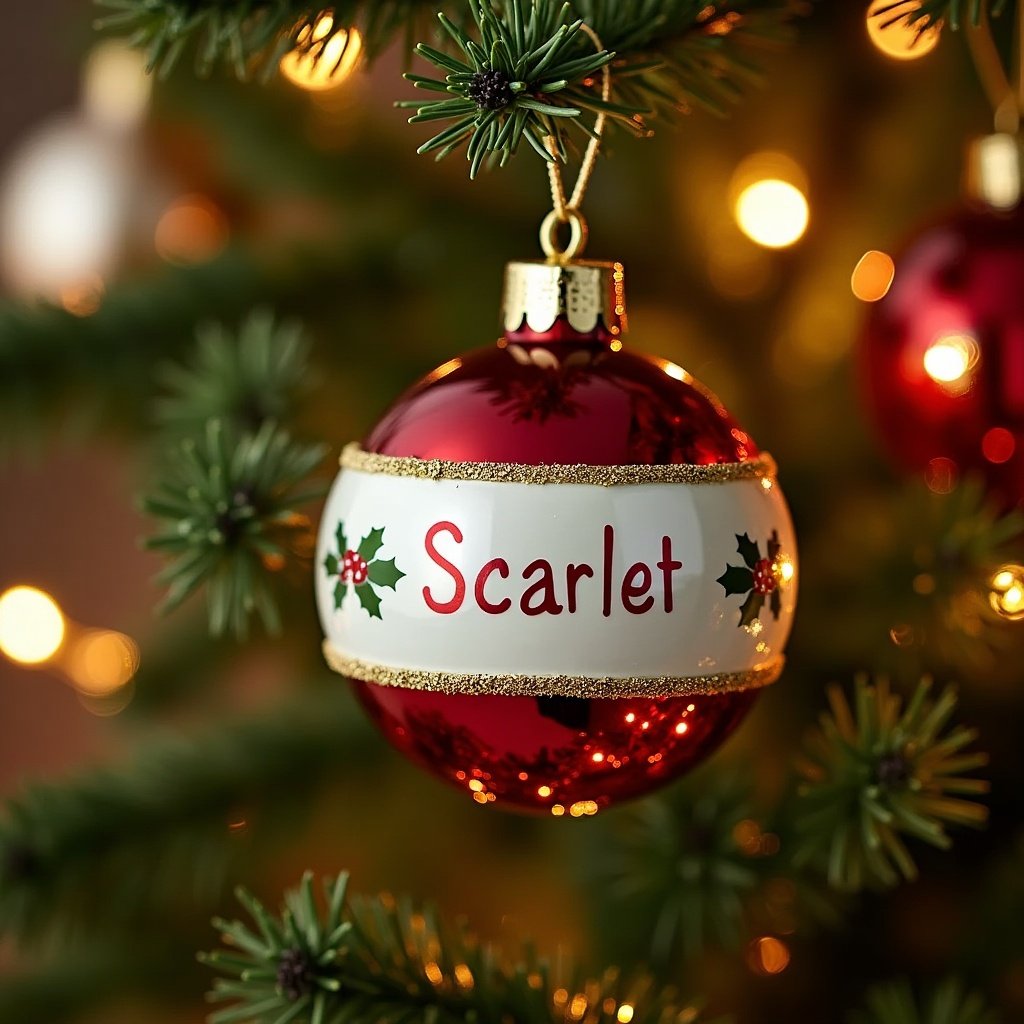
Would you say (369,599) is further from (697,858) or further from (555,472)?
(697,858)

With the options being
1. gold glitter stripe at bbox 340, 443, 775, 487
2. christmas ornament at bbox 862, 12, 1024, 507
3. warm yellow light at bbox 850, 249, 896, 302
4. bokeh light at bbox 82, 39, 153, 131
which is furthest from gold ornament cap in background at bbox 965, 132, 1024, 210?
bokeh light at bbox 82, 39, 153, 131

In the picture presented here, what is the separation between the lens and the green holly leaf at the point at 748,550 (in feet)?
1.49

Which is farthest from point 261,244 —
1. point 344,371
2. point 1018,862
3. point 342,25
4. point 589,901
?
point 1018,862

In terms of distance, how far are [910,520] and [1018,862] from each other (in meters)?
0.20

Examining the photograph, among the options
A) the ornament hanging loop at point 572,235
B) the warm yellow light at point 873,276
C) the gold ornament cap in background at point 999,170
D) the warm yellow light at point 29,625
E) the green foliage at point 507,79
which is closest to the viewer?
the green foliage at point 507,79

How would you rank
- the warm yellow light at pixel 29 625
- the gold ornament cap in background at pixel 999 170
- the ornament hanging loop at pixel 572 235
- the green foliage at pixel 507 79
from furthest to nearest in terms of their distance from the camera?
the warm yellow light at pixel 29 625 → the gold ornament cap in background at pixel 999 170 → the ornament hanging loop at pixel 572 235 → the green foliage at pixel 507 79

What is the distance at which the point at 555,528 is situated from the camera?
43 cm

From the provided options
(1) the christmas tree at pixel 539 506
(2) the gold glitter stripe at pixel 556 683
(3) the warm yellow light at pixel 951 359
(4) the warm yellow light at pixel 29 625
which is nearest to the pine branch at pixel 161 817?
(1) the christmas tree at pixel 539 506

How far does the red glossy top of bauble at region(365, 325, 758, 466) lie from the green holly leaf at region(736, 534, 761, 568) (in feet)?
0.10

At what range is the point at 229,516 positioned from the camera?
1.65ft

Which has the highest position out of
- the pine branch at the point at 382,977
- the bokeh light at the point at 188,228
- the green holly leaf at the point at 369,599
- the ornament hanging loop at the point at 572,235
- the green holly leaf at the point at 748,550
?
the bokeh light at the point at 188,228

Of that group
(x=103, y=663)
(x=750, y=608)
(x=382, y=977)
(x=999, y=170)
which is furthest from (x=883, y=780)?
(x=103, y=663)

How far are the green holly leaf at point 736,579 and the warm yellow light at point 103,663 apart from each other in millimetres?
636

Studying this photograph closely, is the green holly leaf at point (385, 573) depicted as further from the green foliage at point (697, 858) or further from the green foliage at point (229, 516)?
the green foliage at point (697, 858)
